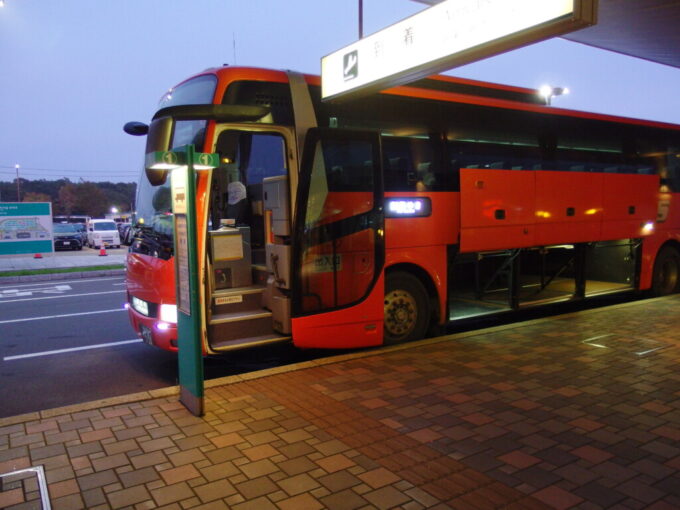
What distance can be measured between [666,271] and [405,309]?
711 cm

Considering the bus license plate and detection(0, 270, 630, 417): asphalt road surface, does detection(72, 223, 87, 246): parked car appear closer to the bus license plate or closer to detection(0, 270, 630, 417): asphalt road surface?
detection(0, 270, 630, 417): asphalt road surface

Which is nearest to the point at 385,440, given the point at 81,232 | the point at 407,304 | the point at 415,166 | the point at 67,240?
the point at 407,304

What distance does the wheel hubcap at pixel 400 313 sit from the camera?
7.12 m

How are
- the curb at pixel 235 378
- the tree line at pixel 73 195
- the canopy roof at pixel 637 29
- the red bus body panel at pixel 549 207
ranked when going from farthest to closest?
the tree line at pixel 73 195
the canopy roof at pixel 637 29
the red bus body panel at pixel 549 207
the curb at pixel 235 378

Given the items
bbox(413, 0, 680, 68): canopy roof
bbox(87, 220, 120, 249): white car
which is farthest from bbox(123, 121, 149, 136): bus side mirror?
bbox(87, 220, 120, 249): white car

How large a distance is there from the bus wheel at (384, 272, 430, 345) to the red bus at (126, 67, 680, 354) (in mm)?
20

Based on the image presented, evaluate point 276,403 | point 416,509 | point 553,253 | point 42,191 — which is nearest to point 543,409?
point 416,509

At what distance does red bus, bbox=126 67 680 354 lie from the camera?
6000mm

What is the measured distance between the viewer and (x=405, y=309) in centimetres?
730

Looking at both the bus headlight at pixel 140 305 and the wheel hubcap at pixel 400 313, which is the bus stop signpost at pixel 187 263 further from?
the wheel hubcap at pixel 400 313

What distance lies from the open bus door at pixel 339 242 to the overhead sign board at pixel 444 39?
758mm

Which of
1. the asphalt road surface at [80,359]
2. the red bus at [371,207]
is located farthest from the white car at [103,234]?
the red bus at [371,207]

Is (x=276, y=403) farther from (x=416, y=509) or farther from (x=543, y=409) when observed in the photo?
(x=543, y=409)

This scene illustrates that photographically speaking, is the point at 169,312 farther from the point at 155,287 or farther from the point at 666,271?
the point at 666,271
